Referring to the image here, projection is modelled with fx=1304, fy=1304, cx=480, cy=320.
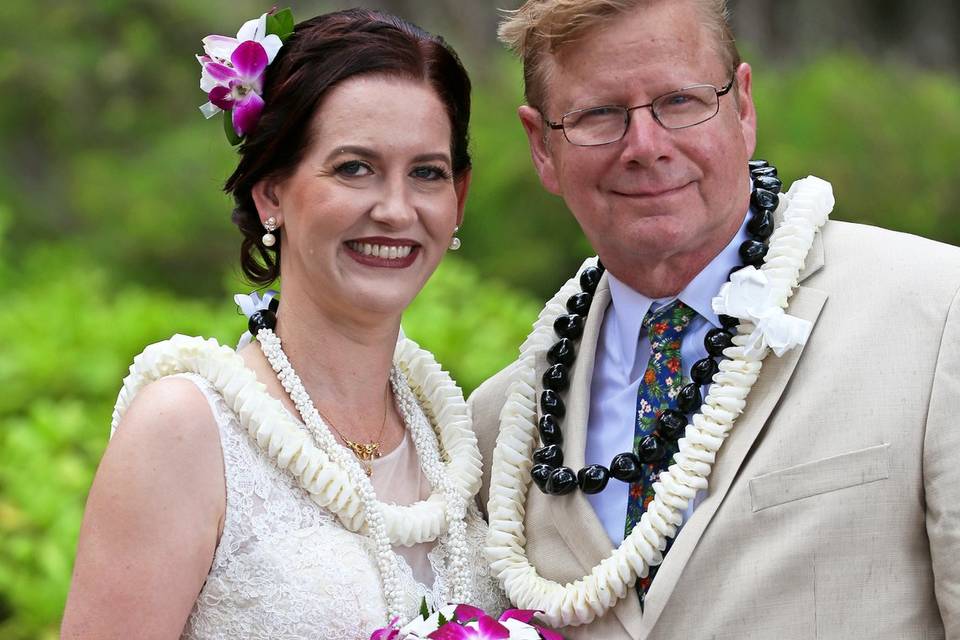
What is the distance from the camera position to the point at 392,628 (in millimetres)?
2760

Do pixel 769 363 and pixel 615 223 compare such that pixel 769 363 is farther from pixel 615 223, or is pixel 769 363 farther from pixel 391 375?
pixel 391 375

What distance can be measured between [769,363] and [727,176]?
0.48 metres

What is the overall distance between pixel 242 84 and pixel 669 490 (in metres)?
1.43

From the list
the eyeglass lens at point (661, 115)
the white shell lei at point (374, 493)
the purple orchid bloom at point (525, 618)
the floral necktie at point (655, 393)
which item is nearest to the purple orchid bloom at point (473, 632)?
the purple orchid bloom at point (525, 618)

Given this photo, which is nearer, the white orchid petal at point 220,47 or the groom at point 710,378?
the groom at point 710,378

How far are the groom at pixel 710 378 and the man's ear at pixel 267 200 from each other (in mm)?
695

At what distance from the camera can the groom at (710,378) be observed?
2.79 m

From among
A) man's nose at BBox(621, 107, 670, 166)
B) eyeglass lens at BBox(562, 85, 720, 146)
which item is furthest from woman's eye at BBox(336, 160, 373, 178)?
man's nose at BBox(621, 107, 670, 166)

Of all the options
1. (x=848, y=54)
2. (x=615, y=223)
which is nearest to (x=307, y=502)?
(x=615, y=223)

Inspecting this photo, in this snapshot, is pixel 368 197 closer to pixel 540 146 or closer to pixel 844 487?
pixel 540 146

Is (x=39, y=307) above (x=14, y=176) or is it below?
below

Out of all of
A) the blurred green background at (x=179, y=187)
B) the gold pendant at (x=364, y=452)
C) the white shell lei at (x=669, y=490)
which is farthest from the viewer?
the blurred green background at (x=179, y=187)

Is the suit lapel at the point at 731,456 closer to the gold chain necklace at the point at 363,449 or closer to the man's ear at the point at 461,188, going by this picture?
the gold chain necklace at the point at 363,449

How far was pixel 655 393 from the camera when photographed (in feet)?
10.4
